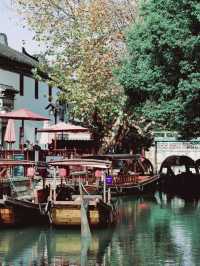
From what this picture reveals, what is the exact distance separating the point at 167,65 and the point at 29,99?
18.4m

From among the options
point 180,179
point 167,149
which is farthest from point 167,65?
point 167,149

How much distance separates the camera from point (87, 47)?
44.2 meters

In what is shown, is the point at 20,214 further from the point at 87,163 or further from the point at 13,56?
the point at 13,56

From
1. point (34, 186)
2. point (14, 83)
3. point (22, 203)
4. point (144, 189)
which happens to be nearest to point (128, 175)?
point (144, 189)

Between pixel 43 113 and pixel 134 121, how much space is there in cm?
1039

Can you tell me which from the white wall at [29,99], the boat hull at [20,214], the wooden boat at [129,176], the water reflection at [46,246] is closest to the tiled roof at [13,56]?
the white wall at [29,99]

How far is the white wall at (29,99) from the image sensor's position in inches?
1926

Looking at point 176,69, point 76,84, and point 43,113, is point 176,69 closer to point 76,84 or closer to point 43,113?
point 76,84

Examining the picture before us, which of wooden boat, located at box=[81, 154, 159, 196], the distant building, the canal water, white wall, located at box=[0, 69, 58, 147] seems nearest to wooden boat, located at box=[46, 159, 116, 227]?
the canal water

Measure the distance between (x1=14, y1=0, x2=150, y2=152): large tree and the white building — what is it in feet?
10.00

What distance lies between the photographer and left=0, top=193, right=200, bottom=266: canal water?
24.3 meters

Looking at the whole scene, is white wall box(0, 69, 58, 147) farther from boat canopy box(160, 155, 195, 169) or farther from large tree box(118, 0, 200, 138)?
large tree box(118, 0, 200, 138)

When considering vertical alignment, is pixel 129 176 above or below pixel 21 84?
below

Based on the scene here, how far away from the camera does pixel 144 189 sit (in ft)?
162
